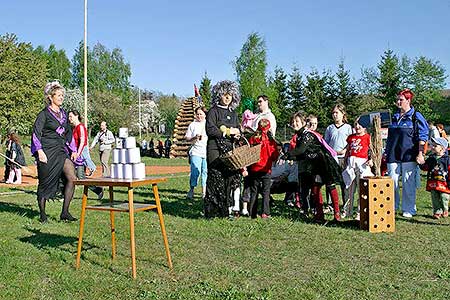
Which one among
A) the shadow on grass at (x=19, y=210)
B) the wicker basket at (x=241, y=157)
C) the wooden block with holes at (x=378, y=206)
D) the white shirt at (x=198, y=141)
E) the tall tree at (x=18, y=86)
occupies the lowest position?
the shadow on grass at (x=19, y=210)

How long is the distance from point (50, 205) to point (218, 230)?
4.22 meters

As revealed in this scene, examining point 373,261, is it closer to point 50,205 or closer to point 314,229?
point 314,229

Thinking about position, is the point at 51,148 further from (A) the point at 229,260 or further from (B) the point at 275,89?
(B) the point at 275,89

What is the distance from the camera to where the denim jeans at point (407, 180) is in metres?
8.70

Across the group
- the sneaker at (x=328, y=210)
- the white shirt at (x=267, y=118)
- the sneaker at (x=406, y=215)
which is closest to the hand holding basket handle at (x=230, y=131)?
the white shirt at (x=267, y=118)

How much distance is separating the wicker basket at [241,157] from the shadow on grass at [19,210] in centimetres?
348

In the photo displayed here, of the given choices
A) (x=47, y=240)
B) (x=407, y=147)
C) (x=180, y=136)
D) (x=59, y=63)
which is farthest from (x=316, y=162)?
(x=59, y=63)

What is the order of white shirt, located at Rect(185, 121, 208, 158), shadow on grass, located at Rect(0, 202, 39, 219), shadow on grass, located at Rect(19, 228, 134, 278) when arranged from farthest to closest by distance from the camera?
white shirt, located at Rect(185, 121, 208, 158) < shadow on grass, located at Rect(0, 202, 39, 219) < shadow on grass, located at Rect(19, 228, 134, 278)

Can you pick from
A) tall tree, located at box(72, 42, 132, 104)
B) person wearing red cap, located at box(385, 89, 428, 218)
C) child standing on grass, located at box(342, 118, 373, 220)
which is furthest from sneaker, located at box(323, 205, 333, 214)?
tall tree, located at box(72, 42, 132, 104)

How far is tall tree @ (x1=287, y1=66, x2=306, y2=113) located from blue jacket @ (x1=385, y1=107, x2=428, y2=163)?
1643 inches

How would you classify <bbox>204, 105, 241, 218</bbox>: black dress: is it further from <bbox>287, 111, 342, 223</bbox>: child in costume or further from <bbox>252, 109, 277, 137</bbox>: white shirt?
<bbox>287, 111, 342, 223</bbox>: child in costume

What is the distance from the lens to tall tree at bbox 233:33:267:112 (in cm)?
5338

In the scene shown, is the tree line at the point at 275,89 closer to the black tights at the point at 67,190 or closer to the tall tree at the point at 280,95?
the tall tree at the point at 280,95

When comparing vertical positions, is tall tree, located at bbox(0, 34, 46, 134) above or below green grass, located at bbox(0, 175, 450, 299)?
above
